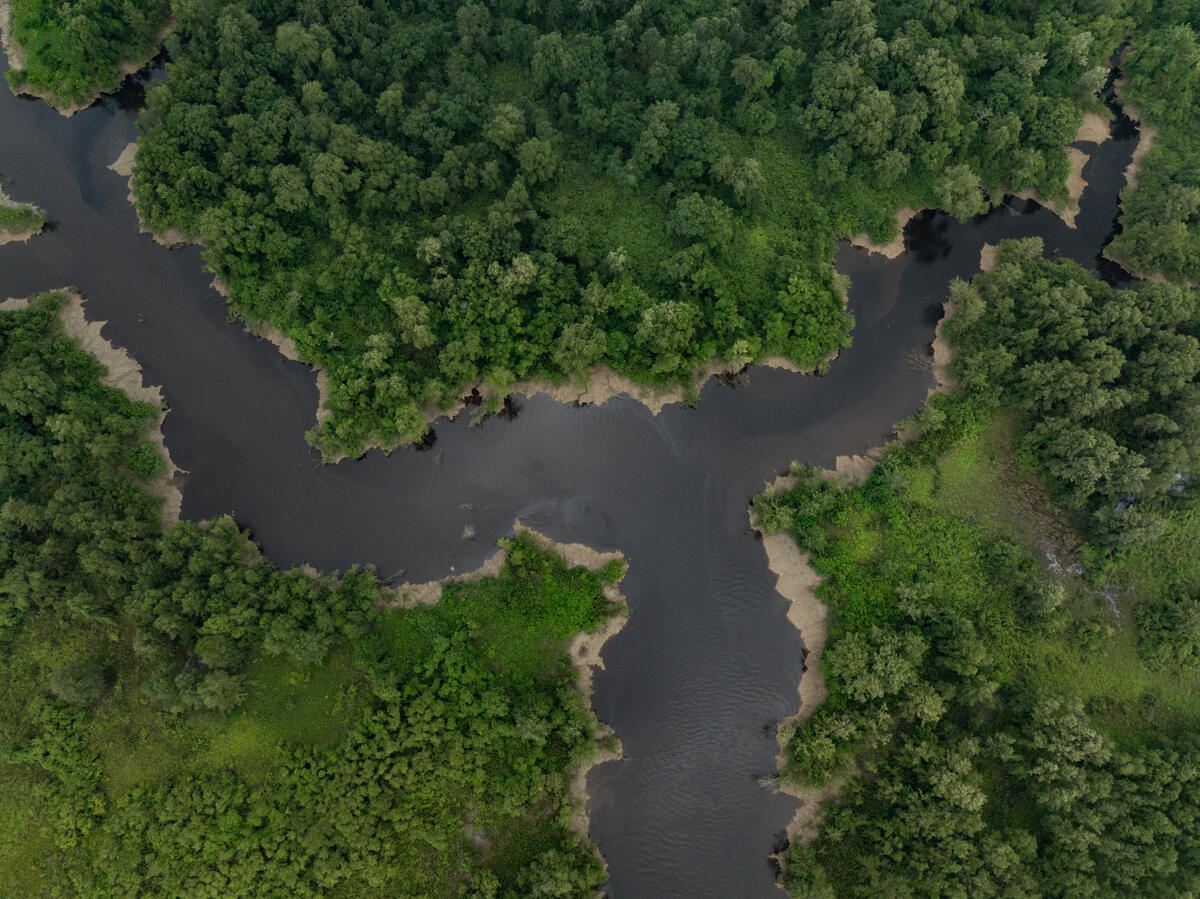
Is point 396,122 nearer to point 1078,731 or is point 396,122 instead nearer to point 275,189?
point 275,189

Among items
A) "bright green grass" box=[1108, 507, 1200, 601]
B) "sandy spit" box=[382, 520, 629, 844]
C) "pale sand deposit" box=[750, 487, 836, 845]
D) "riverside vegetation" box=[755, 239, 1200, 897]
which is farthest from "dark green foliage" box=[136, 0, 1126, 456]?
"bright green grass" box=[1108, 507, 1200, 601]

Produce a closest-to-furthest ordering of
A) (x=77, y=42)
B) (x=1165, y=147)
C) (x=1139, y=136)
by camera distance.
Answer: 1. (x=77, y=42)
2. (x=1165, y=147)
3. (x=1139, y=136)

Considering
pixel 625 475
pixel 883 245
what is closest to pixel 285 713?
pixel 625 475

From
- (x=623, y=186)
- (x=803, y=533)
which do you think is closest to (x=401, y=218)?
(x=623, y=186)

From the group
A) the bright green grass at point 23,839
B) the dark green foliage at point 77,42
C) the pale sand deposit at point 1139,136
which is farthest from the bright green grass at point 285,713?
the pale sand deposit at point 1139,136

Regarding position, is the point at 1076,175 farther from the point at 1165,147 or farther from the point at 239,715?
the point at 239,715
